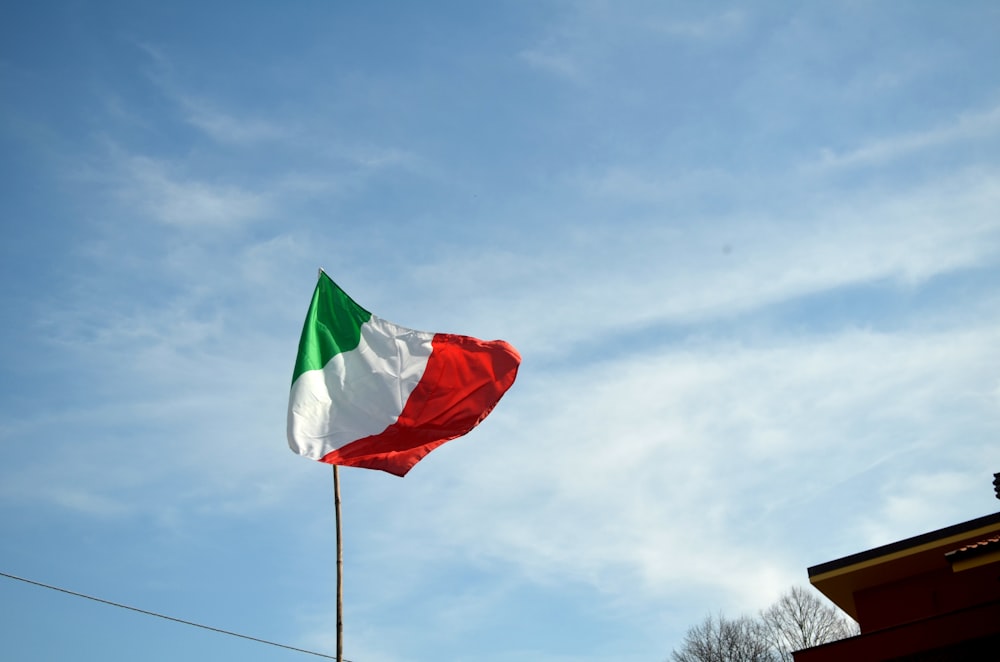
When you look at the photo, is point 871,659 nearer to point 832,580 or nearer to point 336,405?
point 832,580

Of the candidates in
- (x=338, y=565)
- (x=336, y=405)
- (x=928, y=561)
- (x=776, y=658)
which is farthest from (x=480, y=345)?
(x=776, y=658)

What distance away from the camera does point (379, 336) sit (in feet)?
54.2

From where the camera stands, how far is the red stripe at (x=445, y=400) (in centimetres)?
1523

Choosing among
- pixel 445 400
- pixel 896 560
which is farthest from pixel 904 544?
pixel 445 400

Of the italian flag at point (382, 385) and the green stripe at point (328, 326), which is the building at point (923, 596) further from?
the green stripe at point (328, 326)

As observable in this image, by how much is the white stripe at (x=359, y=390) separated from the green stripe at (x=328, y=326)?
0.43 ft

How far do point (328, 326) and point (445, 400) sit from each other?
251 centimetres

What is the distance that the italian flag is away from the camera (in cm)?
1520

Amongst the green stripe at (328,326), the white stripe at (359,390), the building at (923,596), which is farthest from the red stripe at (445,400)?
the building at (923,596)

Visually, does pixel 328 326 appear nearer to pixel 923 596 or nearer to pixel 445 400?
pixel 445 400

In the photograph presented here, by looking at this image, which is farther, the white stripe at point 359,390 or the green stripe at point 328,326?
the green stripe at point 328,326

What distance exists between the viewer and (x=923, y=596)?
22.0 m

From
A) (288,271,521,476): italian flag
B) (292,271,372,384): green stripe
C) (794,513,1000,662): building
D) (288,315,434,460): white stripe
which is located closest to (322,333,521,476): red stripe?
(288,271,521,476): italian flag

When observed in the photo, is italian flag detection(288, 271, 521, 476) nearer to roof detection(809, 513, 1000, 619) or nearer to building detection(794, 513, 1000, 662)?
building detection(794, 513, 1000, 662)
